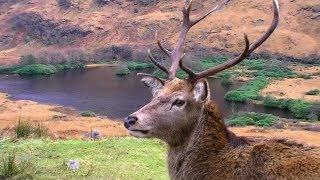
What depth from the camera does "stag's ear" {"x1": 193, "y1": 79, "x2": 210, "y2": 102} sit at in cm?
496

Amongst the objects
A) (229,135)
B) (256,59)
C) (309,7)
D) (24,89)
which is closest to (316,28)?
(309,7)

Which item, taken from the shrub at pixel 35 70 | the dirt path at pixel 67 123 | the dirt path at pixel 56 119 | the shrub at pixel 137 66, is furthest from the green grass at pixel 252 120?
the shrub at pixel 35 70

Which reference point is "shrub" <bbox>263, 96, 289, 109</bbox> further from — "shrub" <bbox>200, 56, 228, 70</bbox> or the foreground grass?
the foreground grass

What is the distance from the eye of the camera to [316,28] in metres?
48.7

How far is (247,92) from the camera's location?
33656 millimetres

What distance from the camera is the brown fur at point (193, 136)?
476 centimetres

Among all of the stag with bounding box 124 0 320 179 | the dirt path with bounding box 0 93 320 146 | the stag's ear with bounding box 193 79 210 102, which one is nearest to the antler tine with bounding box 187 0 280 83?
the stag with bounding box 124 0 320 179

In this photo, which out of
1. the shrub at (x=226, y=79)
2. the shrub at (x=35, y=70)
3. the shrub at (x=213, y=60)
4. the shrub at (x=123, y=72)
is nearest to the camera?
the shrub at (x=226, y=79)

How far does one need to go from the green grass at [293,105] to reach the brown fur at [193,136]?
2391cm

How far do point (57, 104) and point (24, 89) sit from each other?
6.74m

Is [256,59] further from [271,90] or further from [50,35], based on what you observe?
[50,35]

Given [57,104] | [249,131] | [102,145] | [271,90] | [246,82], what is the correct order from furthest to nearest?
1. [246,82]
2. [271,90]
3. [57,104]
4. [249,131]
5. [102,145]

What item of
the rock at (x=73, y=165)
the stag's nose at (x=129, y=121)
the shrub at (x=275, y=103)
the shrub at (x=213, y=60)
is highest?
the stag's nose at (x=129, y=121)

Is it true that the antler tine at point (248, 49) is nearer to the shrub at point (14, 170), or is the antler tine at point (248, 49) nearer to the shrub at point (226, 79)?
the shrub at point (14, 170)
